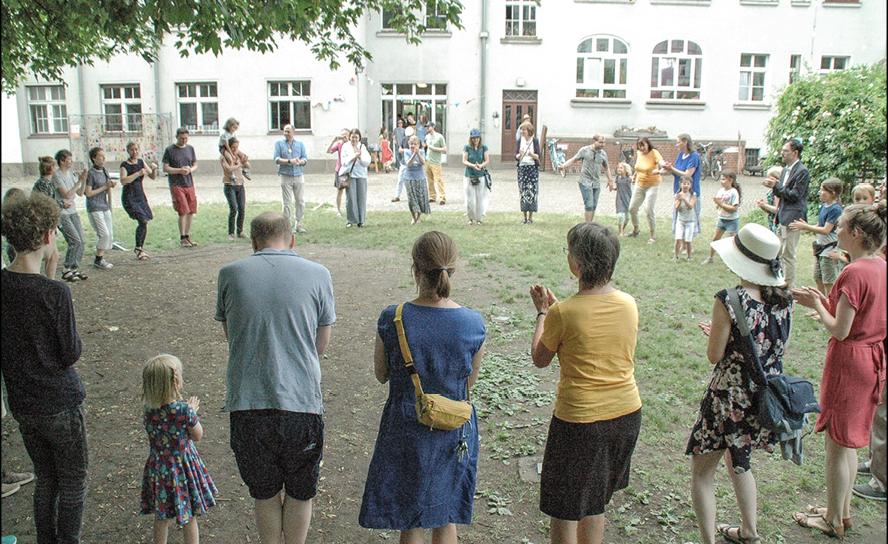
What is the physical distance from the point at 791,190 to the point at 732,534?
556 cm

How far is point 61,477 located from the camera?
3.47 m

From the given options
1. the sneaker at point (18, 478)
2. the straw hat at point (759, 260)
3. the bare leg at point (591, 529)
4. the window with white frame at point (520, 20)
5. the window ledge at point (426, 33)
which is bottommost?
the sneaker at point (18, 478)

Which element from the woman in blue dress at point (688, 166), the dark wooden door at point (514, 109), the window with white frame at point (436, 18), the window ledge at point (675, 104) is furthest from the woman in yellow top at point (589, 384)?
the window ledge at point (675, 104)

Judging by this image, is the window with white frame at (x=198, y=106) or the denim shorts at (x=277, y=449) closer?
the denim shorts at (x=277, y=449)

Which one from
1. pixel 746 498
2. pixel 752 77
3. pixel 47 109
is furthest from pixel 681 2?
pixel 746 498

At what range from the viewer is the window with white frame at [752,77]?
2923cm

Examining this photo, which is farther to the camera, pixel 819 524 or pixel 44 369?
pixel 819 524

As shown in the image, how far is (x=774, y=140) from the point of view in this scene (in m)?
13.8

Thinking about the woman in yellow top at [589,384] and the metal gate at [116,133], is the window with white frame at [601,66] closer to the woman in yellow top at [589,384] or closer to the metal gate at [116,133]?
the metal gate at [116,133]

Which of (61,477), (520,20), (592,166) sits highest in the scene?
(520,20)

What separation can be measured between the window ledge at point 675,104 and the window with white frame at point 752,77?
1746 millimetres

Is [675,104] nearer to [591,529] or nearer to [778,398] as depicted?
[778,398]

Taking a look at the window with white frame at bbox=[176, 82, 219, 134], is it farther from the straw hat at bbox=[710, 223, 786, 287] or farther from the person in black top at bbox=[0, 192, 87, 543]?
the straw hat at bbox=[710, 223, 786, 287]

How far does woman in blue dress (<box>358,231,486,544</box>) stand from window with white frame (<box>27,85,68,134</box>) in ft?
97.8
